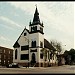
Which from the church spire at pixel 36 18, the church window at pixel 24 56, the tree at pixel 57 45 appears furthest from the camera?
the tree at pixel 57 45

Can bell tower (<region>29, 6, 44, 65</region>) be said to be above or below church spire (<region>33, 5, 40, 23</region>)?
below

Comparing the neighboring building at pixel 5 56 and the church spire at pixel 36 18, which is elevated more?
the church spire at pixel 36 18

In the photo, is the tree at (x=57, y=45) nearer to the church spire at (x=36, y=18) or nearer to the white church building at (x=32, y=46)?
the white church building at (x=32, y=46)

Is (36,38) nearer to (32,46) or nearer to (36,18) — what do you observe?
(32,46)

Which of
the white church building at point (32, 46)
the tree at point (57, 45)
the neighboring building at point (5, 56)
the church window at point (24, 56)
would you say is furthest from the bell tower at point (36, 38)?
the neighboring building at point (5, 56)

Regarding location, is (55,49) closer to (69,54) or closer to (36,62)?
(36,62)

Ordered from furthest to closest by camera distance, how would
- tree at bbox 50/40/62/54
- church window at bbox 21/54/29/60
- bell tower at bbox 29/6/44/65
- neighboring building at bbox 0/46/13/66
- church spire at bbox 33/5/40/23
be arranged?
neighboring building at bbox 0/46/13/66, tree at bbox 50/40/62/54, church spire at bbox 33/5/40/23, church window at bbox 21/54/29/60, bell tower at bbox 29/6/44/65

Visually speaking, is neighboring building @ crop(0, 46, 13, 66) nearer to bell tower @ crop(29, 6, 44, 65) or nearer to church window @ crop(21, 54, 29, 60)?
church window @ crop(21, 54, 29, 60)

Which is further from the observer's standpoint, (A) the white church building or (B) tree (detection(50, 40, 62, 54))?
(B) tree (detection(50, 40, 62, 54))

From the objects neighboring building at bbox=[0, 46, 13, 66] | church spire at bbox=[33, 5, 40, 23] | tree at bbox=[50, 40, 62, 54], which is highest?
church spire at bbox=[33, 5, 40, 23]

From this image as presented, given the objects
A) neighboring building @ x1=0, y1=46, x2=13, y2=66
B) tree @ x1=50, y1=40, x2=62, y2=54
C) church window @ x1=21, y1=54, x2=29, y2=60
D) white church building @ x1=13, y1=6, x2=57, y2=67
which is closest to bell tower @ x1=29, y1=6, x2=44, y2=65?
white church building @ x1=13, y1=6, x2=57, y2=67

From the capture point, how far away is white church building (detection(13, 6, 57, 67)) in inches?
1876

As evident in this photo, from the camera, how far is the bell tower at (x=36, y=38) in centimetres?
4747

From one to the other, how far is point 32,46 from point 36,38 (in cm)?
234
